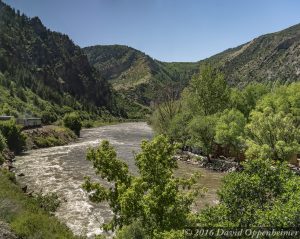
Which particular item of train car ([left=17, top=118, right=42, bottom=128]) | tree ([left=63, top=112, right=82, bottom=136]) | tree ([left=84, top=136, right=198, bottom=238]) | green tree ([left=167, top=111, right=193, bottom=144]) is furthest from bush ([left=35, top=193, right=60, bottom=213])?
tree ([left=63, top=112, right=82, bottom=136])

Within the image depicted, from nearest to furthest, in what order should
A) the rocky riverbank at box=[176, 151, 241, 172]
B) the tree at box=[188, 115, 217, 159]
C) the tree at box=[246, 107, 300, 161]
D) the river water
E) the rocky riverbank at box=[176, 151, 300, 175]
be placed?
the river water
the tree at box=[246, 107, 300, 161]
the rocky riverbank at box=[176, 151, 300, 175]
the rocky riverbank at box=[176, 151, 241, 172]
the tree at box=[188, 115, 217, 159]

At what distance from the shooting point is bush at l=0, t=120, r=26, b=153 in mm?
86312

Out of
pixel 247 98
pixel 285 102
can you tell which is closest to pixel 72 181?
pixel 285 102

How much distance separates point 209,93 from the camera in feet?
309

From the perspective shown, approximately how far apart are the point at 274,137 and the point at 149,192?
41.0 m

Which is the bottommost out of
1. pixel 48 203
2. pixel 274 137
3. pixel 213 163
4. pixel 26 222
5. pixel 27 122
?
pixel 213 163

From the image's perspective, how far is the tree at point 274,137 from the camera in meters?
53.0

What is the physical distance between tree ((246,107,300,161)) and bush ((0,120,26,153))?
54.8m

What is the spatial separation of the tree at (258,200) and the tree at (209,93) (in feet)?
252

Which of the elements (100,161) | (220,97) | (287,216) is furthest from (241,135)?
(287,216)

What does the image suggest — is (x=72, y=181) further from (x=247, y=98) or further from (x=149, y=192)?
(x=247, y=98)

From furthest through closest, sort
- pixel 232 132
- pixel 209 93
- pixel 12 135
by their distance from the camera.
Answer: pixel 209 93 → pixel 12 135 → pixel 232 132

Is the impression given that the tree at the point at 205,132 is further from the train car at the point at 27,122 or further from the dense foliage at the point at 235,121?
the train car at the point at 27,122

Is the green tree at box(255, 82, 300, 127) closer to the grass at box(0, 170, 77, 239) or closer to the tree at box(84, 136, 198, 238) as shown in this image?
the grass at box(0, 170, 77, 239)
